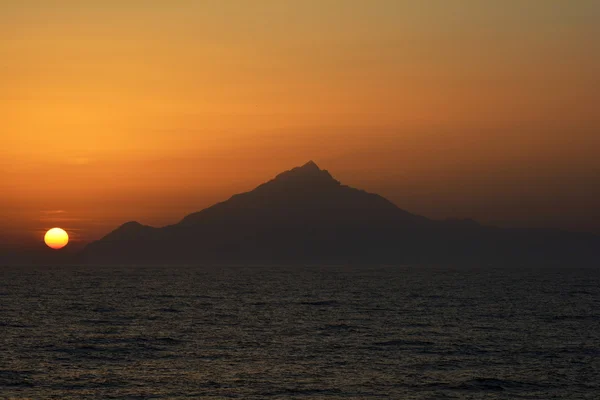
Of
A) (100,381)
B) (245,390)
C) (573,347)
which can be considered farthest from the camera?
(573,347)

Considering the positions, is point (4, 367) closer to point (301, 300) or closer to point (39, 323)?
point (39, 323)

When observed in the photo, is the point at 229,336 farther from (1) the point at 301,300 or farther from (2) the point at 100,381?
(1) the point at 301,300

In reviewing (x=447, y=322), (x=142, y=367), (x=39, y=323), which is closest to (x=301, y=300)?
(x=447, y=322)

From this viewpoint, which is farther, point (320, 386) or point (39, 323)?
point (39, 323)

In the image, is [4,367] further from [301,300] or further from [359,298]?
[359,298]

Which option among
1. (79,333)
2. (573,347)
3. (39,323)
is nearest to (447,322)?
(573,347)

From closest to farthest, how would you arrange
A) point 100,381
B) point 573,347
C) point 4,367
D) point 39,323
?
point 100,381 < point 4,367 < point 573,347 < point 39,323

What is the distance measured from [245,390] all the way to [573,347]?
3711 cm

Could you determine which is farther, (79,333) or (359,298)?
(359,298)

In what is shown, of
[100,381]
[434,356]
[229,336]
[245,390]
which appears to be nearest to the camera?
[245,390]

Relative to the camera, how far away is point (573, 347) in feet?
234

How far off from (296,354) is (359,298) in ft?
261

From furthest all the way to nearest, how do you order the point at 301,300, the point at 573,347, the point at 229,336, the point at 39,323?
the point at 301,300
the point at 39,323
the point at 229,336
the point at 573,347

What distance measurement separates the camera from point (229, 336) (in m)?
76.6
